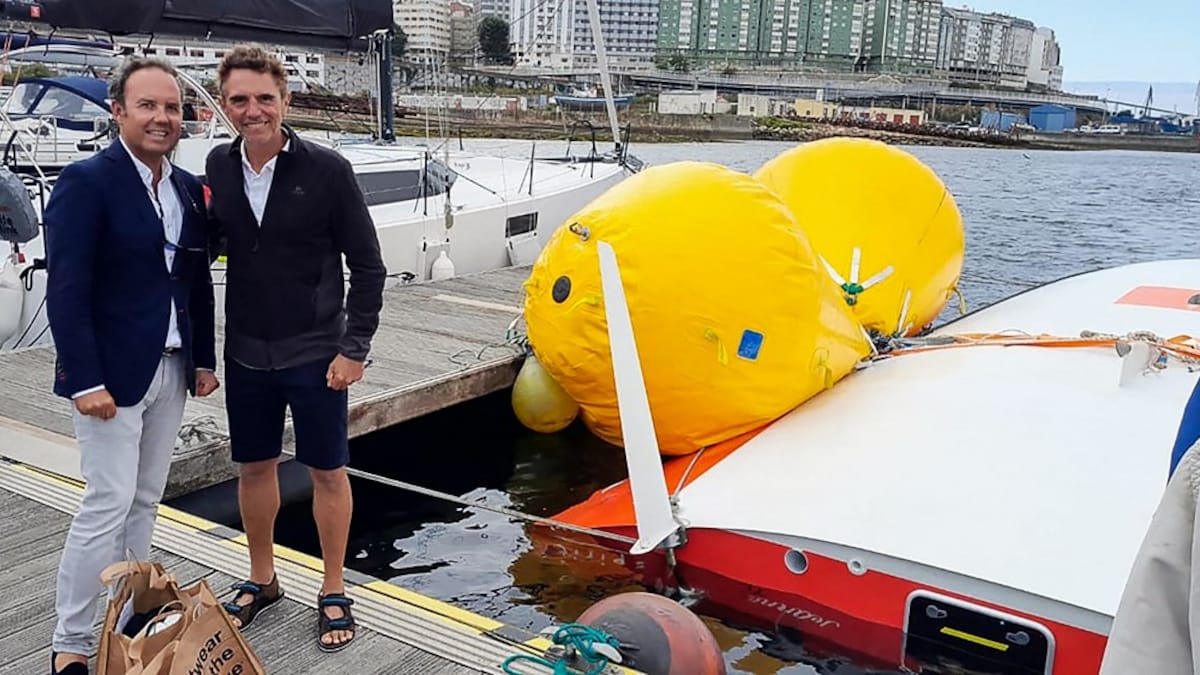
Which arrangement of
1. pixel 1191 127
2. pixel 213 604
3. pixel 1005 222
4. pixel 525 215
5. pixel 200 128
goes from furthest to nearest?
pixel 1191 127
pixel 1005 222
pixel 525 215
pixel 200 128
pixel 213 604

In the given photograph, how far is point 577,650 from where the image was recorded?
3.21 meters

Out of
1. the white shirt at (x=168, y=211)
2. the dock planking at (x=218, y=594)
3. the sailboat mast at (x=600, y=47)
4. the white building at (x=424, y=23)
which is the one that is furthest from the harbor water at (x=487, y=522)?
the white building at (x=424, y=23)

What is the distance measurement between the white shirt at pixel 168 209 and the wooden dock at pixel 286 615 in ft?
3.60

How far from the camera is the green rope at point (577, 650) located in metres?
3.16

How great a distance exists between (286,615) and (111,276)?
1362mm

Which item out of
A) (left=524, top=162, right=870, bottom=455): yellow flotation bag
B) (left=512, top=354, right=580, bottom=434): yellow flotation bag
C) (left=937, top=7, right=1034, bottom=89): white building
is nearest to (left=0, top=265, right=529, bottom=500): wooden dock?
(left=512, top=354, right=580, bottom=434): yellow flotation bag

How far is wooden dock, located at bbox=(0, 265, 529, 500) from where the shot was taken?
5105mm

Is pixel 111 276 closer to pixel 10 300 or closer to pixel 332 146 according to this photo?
pixel 10 300

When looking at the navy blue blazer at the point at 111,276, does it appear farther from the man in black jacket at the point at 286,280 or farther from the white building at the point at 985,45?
the white building at the point at 985,45

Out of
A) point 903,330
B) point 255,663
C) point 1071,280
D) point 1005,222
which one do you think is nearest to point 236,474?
point 255,663

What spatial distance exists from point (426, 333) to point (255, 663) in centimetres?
529

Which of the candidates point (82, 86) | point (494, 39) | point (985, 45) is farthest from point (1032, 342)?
point (985, 45)

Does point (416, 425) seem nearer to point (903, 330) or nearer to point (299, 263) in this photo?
point (903, 330)

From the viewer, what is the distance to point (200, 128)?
9.28m
